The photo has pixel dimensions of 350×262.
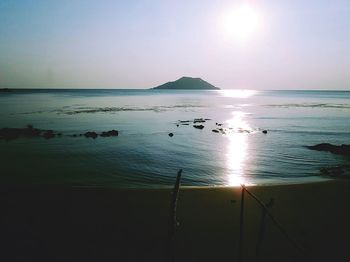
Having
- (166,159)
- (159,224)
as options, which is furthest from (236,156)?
(159,224)

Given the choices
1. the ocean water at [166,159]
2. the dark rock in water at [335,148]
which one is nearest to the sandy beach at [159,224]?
the ocean water at [166,159]

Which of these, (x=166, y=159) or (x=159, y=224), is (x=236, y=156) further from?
(x=159, y=224)

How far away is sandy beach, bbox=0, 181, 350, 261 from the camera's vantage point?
12.1 m

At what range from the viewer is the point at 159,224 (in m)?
14.2

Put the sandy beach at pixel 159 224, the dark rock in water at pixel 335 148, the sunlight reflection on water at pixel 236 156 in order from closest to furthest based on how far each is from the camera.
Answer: the sandy beach at pixel 159 224 < the sunlight reflection on water at pixel 236 156 < the dark rock in water at pixel 335 148

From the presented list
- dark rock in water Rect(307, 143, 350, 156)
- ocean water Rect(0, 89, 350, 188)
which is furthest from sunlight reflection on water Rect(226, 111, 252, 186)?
dark rock in water Rect(307, 143, 350, 156)

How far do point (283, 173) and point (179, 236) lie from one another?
13460 millimetres

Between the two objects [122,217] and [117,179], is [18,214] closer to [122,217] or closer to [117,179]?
[122,217]

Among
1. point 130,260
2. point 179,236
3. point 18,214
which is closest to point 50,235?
point 18,214

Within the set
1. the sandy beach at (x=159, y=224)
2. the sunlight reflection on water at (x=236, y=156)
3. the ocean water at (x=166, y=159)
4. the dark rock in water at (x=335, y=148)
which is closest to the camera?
the sandy beach at (x=159, y=224)

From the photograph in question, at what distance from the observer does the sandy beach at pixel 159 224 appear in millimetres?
12133

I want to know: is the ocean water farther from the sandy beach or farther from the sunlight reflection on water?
the sandy beach

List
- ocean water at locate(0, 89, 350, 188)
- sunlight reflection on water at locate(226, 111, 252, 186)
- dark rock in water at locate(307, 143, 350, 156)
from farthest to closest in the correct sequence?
dark rock in water at locate(307, 143, 350, 156) < sunlight reflection on water at locate(226, 111, 252, 186) < ocean water at locate(0, 89, 350, 188)

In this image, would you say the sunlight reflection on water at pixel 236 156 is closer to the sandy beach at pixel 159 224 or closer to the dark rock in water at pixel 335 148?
the sandy beach at pixel 159 224
